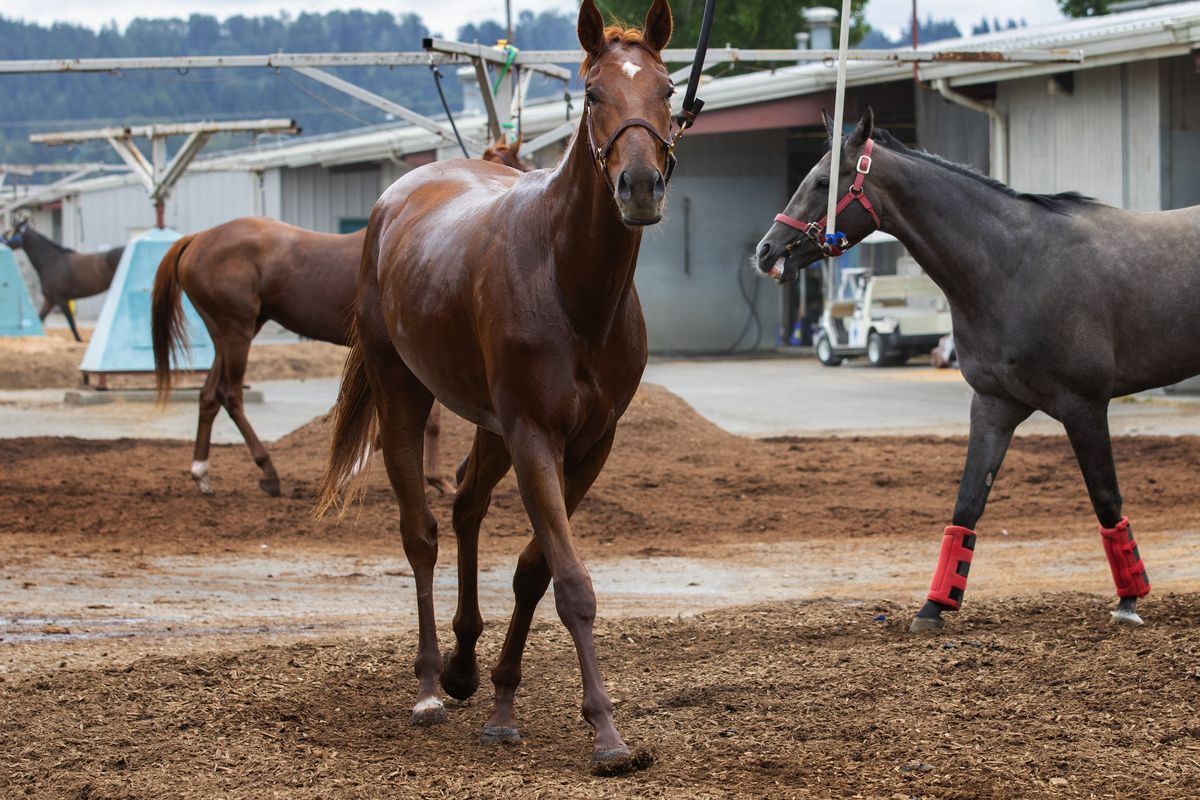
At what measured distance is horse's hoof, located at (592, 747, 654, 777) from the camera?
4148 mm

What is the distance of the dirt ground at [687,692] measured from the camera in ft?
13.6

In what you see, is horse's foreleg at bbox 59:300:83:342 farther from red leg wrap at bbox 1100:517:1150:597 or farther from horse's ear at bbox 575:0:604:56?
horse's ear at bbox 575:0:604:56

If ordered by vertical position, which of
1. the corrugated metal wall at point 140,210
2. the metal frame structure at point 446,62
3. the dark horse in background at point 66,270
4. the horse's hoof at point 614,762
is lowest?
the horse's hoof at point 614,762

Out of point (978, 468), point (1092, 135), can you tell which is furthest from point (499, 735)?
point (1092, 135)

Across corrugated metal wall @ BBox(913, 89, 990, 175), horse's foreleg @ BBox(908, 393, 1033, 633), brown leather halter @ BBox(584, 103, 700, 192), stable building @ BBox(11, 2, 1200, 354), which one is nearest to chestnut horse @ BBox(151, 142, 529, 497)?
stable building @ BBox(11, 2, 1200, 354)

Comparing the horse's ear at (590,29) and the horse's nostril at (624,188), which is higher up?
the horse's ear at (590,29)

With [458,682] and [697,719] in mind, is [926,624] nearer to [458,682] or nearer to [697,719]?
[697,719]

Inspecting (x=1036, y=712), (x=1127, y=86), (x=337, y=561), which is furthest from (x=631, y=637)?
(x=1127, y=86)

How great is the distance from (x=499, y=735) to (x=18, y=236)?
30869 millimetres

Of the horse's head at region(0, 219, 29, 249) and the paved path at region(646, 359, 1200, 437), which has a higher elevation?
the horse's head at region(0, 219, 29, 249)

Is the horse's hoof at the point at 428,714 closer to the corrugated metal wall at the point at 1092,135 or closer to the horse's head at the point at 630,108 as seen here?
the horse's head at the point at 630,108

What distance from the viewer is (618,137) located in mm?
4020

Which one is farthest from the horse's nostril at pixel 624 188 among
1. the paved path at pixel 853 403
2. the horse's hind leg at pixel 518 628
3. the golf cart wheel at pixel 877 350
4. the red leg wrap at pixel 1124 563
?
the golf cart wheel at pixel 877 350

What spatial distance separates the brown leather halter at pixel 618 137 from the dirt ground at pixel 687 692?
1.71 meters
